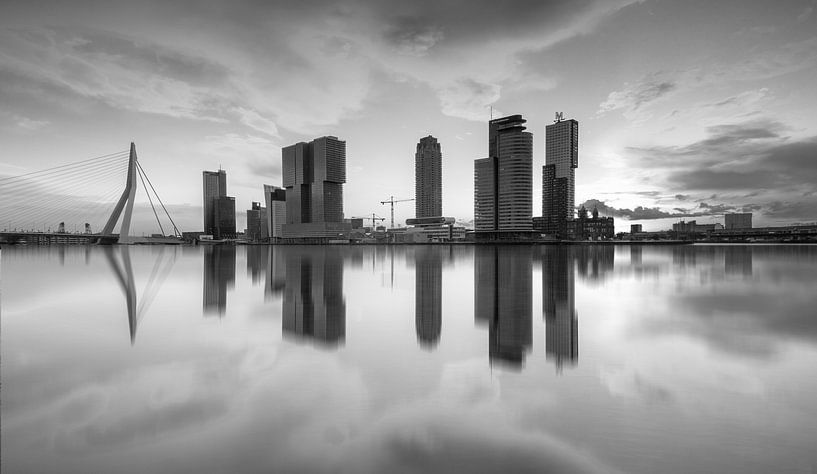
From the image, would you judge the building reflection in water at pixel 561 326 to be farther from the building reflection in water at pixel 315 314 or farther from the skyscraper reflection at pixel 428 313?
the building reflection in water at pixel 315 314

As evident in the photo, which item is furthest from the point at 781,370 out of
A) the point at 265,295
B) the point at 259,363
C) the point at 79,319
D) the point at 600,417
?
the point at 79,319

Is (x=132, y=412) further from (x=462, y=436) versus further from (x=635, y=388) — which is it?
(x=635, y=388)

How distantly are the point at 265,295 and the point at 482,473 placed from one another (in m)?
17.8

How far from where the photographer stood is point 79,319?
49.4ft

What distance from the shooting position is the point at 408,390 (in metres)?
8.05

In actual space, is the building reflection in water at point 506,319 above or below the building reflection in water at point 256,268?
above

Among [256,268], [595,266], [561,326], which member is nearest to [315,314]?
[561,326]

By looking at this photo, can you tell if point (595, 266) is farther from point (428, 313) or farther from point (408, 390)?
point (408, 390)

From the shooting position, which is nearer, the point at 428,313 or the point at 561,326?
the point at 561,326

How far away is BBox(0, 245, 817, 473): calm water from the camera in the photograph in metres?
5.66

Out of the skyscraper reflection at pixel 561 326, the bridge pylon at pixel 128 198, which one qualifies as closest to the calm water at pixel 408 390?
the skyscraper reflection at pixel 561 326

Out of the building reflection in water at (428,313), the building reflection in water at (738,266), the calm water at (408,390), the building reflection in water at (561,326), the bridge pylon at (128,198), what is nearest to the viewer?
the calm water at (408,390)

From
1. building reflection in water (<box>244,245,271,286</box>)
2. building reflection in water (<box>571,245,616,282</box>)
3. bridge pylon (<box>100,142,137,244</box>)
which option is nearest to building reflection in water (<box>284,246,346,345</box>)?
building reflection in water (<box>244,245,271,286</box>)

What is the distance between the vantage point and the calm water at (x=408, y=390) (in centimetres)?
566
